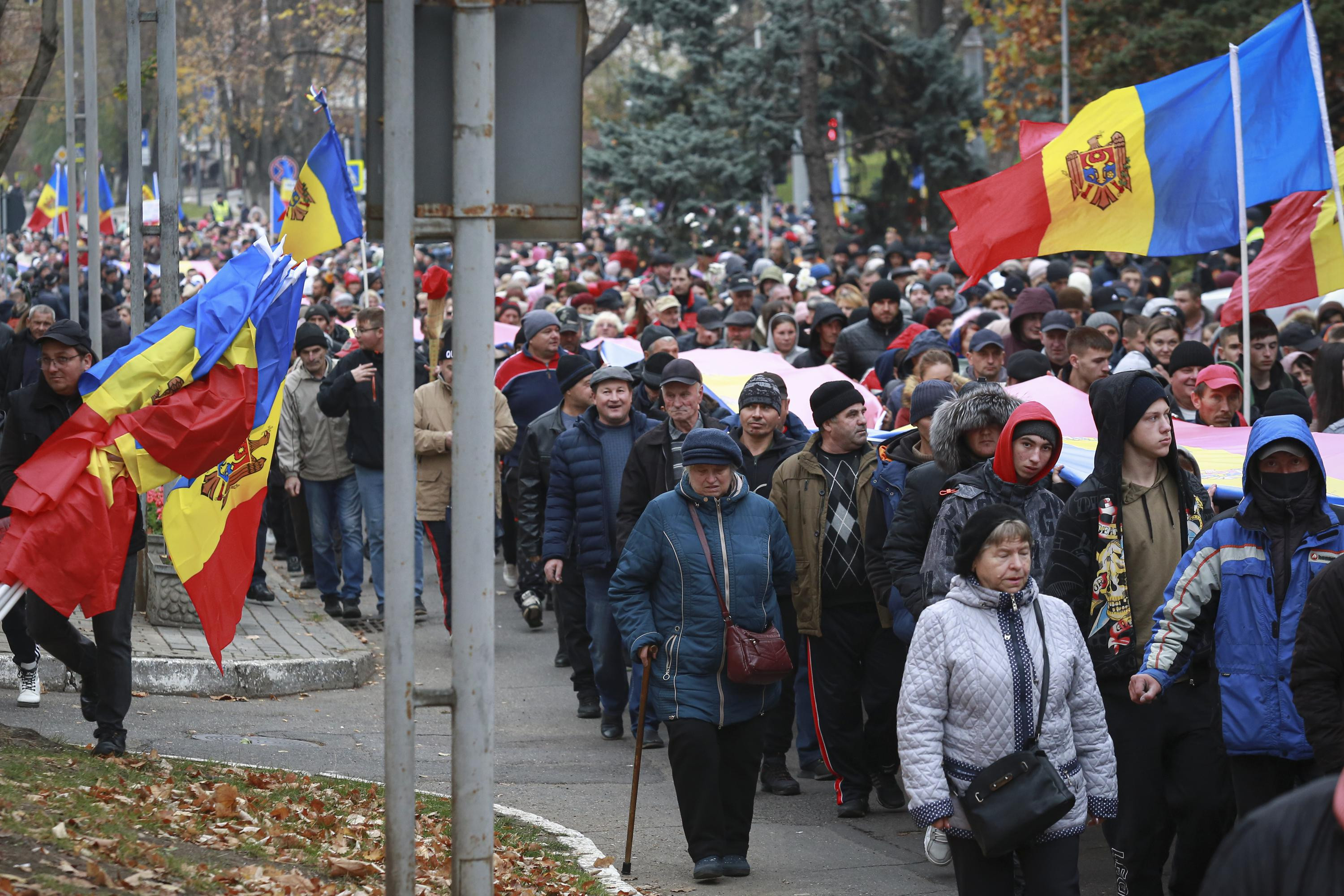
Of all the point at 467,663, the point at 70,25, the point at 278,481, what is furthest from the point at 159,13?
the point at 467,663

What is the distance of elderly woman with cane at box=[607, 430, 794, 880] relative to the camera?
7016mm

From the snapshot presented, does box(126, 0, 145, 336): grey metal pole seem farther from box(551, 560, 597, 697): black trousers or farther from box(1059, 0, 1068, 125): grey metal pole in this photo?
box(1059, 0, 1068, 125): grey metal pole

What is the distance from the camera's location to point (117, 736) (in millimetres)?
7855

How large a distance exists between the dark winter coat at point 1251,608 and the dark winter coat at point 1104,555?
0.35 metres

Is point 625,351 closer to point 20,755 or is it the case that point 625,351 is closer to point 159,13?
point 159,13

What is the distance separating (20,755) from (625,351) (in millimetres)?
7809

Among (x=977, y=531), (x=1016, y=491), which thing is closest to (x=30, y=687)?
(x=1016, y=491)

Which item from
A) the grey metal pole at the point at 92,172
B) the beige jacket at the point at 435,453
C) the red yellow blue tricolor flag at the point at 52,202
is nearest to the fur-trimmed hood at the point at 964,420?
the beige jacket at the point at 435,453

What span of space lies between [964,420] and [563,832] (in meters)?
2.45

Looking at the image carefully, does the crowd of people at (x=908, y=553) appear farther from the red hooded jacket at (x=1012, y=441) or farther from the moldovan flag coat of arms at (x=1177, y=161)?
the moldovan flag coat of arms at (x=1177, y=161)

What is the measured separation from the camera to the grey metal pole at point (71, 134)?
1406 cm

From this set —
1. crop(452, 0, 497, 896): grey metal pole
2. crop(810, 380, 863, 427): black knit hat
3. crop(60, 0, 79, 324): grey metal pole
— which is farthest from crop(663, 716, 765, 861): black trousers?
crop(60, 0, 79, 324): grey metal pole

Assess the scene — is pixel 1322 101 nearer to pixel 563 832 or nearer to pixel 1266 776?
pixel 1266 776

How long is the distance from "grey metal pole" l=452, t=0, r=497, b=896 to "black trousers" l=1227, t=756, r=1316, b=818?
105 inches
